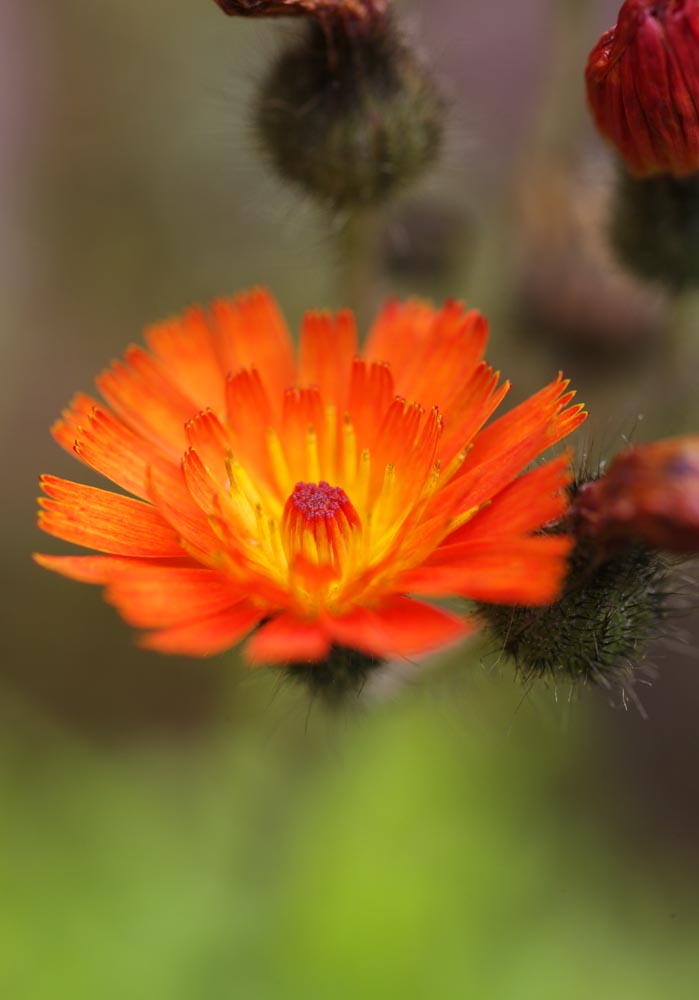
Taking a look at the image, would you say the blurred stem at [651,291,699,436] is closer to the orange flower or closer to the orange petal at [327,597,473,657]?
the orange flower

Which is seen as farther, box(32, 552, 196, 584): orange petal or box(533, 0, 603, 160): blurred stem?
box(533, 0, 603, 160): blurred stem

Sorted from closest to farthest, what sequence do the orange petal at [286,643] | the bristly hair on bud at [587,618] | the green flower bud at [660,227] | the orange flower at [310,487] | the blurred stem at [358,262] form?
the orange petal at [286,643] → the orange flower at [310,487] → the bristly hair on bud at [587,618] → the green flower bud at [660,227] → the blurred stem at [358,262]

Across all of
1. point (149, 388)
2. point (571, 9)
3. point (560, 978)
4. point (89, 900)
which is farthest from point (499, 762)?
point (571, 9)

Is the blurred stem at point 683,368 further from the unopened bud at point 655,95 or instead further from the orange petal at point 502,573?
the orange petal at point 502,573

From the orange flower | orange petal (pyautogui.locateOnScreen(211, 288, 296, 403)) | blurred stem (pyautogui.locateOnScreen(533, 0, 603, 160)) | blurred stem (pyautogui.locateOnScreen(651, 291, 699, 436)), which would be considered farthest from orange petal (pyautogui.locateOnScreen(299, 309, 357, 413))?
blurred stem (pyautogui.locateOnScreen(533, 0, 603, 160))

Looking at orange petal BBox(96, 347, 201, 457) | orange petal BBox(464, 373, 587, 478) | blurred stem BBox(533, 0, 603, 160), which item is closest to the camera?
orange petal BBox(464, 373, 587, 478)

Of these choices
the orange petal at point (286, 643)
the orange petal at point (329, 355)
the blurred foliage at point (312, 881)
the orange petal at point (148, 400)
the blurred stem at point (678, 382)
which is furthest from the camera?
the blurred foliage at point (312, 881)

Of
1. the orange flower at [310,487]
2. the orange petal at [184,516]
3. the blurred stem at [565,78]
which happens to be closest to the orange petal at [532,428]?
the orange flower at [310,487]
